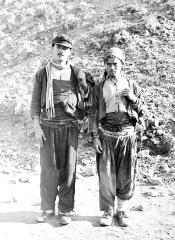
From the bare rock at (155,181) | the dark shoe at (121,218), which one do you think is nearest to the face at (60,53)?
the dark shoe at (121,218)

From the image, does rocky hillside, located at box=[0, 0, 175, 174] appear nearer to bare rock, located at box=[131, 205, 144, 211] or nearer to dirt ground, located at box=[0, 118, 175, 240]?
dirt ground, located at box=[0, 118, 175, 240]

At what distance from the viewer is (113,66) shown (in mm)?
3750

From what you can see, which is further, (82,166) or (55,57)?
(82,166)

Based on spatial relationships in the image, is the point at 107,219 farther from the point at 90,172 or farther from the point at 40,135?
the point at 90,172

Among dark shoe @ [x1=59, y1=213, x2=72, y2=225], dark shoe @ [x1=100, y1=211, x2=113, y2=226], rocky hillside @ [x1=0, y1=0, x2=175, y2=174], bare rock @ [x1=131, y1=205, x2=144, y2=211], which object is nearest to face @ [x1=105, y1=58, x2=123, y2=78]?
dark shoe @ [x1=100, y1=211, x2=113, y2=226]

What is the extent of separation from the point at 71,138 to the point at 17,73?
5562 mm

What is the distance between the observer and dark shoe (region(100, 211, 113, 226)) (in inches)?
158

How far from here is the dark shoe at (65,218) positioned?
4051 millimetres

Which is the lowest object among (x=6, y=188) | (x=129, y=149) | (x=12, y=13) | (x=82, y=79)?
(x=6, y=188)

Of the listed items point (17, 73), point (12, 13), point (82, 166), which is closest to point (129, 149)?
point (82, 166)

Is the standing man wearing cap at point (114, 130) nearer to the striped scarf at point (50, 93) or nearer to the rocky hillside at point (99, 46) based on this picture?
the striped scarf at point (50, 93)

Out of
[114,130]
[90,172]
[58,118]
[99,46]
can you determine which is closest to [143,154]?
[90,172]

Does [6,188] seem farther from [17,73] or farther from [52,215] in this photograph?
[17,73]

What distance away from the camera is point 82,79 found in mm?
3893
